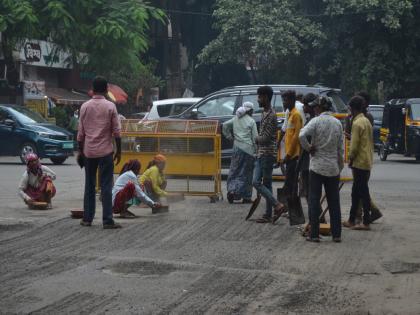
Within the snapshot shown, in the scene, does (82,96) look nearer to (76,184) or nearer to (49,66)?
(49,66)

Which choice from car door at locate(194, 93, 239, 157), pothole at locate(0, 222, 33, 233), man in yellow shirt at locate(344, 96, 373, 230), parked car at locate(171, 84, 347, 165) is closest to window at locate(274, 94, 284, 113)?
parked car at locate(171, 84, 347, 165)

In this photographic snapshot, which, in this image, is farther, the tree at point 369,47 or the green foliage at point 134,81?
the green foliage at point 134,81

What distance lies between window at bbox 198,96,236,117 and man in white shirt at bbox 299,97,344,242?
935 cm

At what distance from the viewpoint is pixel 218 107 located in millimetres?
20172

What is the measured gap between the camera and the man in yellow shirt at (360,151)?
11500 mm

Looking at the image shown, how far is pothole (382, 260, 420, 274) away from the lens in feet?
29.3

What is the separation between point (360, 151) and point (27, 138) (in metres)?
16.4

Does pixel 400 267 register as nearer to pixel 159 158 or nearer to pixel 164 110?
pixel 159 158

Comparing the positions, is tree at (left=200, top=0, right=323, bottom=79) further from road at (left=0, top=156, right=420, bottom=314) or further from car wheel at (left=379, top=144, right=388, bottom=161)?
road at (left=0, top=156, right=420, bottom=314)

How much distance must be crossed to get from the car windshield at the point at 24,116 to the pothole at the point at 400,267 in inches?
738

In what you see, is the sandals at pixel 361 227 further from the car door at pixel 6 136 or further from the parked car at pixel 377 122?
the parked car at pixel 377 122

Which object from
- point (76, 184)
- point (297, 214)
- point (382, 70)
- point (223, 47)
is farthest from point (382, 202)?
point (223, 47)

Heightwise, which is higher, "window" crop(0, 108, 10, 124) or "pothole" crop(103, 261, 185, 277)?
"window" crop(0, 108, 10, 124)

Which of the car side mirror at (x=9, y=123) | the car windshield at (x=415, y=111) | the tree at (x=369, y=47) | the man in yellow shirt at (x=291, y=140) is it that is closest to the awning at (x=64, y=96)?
the tree at (x=369, y=47)
